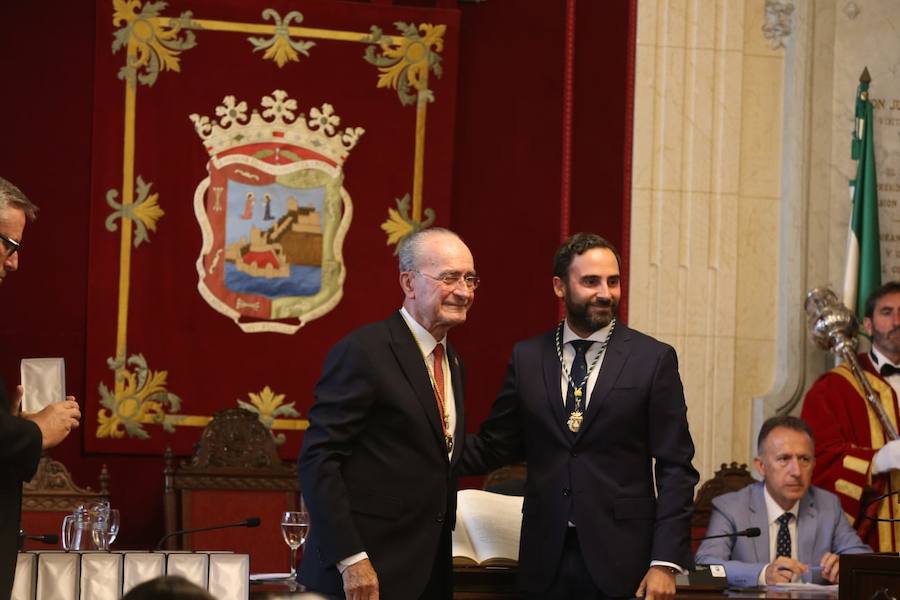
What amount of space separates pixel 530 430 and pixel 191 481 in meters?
2.39

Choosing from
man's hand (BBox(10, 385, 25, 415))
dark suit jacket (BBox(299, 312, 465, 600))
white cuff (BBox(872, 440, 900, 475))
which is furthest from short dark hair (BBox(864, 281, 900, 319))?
man's hand (BBox(10, 385, 25, 415))

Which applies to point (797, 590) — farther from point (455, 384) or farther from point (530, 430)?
point (455, 384)

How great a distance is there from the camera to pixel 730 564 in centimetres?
493

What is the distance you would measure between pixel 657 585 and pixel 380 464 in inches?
32.1

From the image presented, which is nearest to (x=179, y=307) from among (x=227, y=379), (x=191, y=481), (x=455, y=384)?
(x=227, y=379)

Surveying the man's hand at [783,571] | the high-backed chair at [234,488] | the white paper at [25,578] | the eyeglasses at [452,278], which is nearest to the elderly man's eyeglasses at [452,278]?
the eyeglasses at [452,278]

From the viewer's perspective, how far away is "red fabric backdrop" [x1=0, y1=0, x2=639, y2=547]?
6.53m

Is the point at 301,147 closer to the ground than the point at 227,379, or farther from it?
farther from it

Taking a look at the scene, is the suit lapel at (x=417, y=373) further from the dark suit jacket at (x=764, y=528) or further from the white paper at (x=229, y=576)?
the dark suit jacket at (x=764, y=528)

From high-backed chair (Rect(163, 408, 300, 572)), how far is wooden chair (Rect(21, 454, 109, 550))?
0.33 metres

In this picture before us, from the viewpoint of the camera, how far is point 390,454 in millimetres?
3752

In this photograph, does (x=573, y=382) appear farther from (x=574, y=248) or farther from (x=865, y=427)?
(x=865, y=427)

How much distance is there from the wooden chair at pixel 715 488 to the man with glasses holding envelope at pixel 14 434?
3483 mm

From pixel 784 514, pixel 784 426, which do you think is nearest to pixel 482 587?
pixel 784 514
